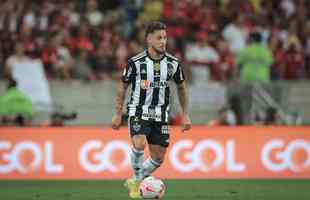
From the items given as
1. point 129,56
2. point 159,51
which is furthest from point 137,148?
point 129,56

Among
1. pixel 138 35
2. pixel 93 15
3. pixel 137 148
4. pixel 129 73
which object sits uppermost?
pixel 93 15

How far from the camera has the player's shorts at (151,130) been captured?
11961 millimetres

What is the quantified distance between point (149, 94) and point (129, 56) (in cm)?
981

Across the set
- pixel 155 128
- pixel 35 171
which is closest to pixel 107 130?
pixel 35 171

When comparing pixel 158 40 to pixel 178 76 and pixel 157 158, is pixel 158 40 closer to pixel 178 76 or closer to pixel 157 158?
pixel 178 76

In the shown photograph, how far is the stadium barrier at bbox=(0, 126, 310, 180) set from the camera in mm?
17234

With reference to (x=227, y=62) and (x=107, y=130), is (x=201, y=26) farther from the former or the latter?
(x=107, y=130)

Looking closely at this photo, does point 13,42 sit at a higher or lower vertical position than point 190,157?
higher

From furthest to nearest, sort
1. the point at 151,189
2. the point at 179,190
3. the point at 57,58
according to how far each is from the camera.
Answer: the point at 57,58 → the point at 179,190 → the point at 151,189

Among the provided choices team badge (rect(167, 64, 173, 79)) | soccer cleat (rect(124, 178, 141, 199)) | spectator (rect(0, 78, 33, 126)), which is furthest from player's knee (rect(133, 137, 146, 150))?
spectator (rect(0, 78, 33, 126))

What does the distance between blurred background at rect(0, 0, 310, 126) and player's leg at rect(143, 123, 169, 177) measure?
7842mm

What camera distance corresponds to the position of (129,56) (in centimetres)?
2172

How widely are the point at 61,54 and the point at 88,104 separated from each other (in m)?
1.32

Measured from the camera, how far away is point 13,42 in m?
21.4
